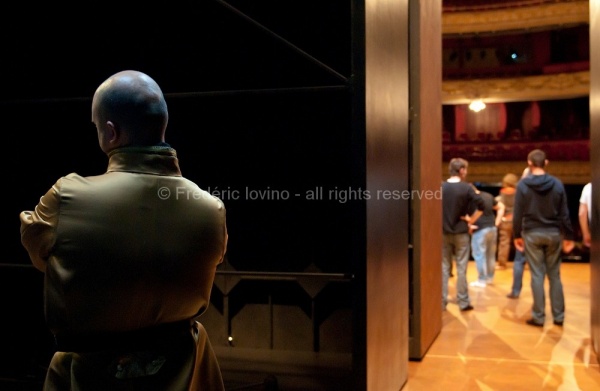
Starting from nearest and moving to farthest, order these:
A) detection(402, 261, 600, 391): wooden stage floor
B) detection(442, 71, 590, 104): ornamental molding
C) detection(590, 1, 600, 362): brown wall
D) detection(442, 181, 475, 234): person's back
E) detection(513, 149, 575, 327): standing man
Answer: detection(402, 261, 600, 391): wooden stage floor < detection(590, 1, 600, 362): brown wall < detection(513, 149, 575, 327): standing man < detection(442, 181, 475, 234): person's back < detection(442, 71, 590, 104): ornamental molding

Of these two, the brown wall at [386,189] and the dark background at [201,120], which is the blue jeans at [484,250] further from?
the dark background at [201,120]

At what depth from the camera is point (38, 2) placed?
366cm

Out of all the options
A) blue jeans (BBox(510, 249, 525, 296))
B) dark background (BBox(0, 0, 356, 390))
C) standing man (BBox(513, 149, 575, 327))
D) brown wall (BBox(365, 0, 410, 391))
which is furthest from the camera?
blue jeans (BBox(510, 249, 525, 296))

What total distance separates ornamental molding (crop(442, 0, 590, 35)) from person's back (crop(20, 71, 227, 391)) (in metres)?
13.0

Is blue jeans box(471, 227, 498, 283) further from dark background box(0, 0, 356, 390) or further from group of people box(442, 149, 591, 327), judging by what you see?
dark background box(0, 0, 356, 390)

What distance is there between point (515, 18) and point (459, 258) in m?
9.26

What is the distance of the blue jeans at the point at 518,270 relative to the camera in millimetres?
6598

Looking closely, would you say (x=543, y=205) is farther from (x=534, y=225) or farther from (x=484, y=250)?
(x=484, y=250)

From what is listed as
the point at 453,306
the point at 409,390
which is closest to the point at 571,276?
the point at 453,306

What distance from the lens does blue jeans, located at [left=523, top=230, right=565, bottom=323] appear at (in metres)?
5.43

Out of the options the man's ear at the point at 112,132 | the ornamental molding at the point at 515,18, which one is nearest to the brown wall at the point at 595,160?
the man's ear at the point at 112,132

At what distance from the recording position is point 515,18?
13.5 meters

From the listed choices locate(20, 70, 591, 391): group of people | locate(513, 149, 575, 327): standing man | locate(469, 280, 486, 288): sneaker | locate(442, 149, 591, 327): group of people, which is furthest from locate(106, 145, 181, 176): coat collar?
locate(469, 280, 486, 288): sneaker

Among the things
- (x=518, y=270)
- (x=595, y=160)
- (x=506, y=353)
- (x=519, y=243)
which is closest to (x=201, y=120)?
(x=595, y=160)
